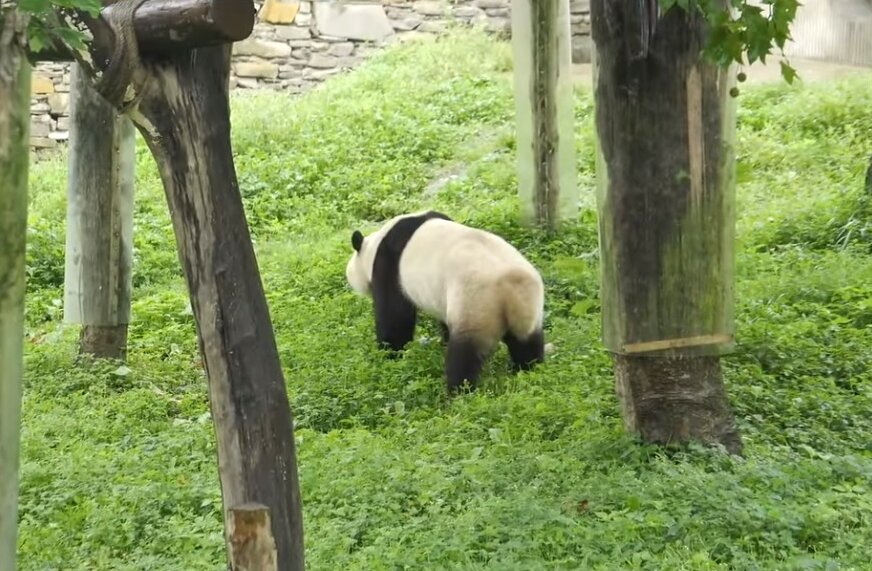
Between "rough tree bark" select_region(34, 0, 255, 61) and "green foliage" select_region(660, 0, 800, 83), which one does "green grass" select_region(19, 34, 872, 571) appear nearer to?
"green foliage" select_region(660, 0, 800, 83)

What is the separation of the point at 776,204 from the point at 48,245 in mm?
6853

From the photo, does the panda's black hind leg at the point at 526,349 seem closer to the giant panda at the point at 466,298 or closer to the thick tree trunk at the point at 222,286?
the giant panda at the point at 466,298

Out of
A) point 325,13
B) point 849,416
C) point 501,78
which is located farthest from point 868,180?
point 325,13

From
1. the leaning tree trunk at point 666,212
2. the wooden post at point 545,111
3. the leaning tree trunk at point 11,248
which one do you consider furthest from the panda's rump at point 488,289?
the leaning tree trunk at point 11,248

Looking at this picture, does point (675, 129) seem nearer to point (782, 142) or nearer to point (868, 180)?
point (868, 180)

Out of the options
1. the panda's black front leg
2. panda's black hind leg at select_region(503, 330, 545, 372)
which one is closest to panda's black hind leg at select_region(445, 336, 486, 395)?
panda's black hind leg at select_region(503, 330, 545, 372)

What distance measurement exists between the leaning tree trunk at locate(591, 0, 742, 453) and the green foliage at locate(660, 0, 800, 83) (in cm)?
84

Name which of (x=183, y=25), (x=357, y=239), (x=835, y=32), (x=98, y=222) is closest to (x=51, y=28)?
(x=183, y=25)

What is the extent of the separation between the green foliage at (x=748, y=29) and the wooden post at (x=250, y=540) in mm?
2037

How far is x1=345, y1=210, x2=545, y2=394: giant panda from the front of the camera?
22.3 feet

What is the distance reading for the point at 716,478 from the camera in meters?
4.66

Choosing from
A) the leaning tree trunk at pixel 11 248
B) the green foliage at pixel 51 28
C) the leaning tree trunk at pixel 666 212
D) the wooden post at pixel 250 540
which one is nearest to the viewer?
the green foliage at pixel 51 28

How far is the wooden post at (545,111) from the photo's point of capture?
10188 mm

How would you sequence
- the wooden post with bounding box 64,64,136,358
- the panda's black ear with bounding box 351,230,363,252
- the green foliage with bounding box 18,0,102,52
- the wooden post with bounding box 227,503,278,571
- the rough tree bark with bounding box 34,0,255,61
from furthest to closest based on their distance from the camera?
the panda's black ear with bounding box 351,230,363,252, the wooden post with bounding box 64,64,136,358, the wooden post with bounding box 227,503,278,571, the rough tree bark with bounding box 34,0,255,61, the green foliage with bounding box 18,0,102,52
